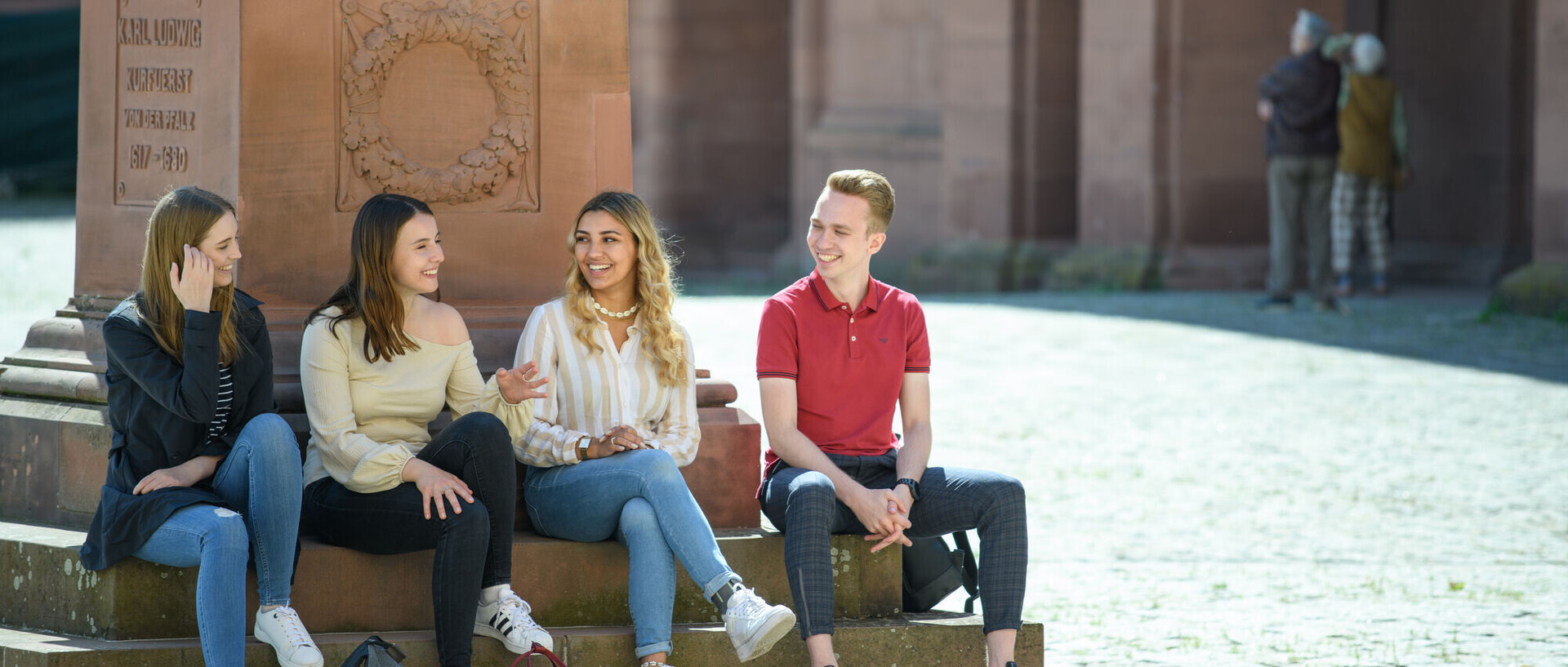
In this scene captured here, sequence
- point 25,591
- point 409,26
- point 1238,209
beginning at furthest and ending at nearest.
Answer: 1. point 1238,209
2. point 409,26
3. point 25,591

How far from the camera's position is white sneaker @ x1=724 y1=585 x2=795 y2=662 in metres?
3.95

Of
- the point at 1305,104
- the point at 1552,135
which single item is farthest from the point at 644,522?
the point at 1552,135

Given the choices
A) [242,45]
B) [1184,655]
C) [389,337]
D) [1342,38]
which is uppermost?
[1342,38]

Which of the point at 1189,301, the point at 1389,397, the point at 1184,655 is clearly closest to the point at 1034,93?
the point at 1189,301

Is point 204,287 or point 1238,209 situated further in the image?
point 1238,209

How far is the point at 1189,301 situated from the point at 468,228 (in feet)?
30.9

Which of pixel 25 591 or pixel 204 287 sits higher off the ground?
pixel 204 287

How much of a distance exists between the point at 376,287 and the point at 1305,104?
367 inches

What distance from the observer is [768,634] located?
3.97 meters

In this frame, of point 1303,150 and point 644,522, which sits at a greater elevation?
point 1303,150

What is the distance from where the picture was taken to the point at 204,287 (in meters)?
4.03

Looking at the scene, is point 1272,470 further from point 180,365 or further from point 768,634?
point 180,365

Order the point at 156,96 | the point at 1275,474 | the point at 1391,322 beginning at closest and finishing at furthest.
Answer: the point at 156,96 < the point at 1275,474 < the point at 1391,322

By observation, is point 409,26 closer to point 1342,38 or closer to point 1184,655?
point 1184,655
